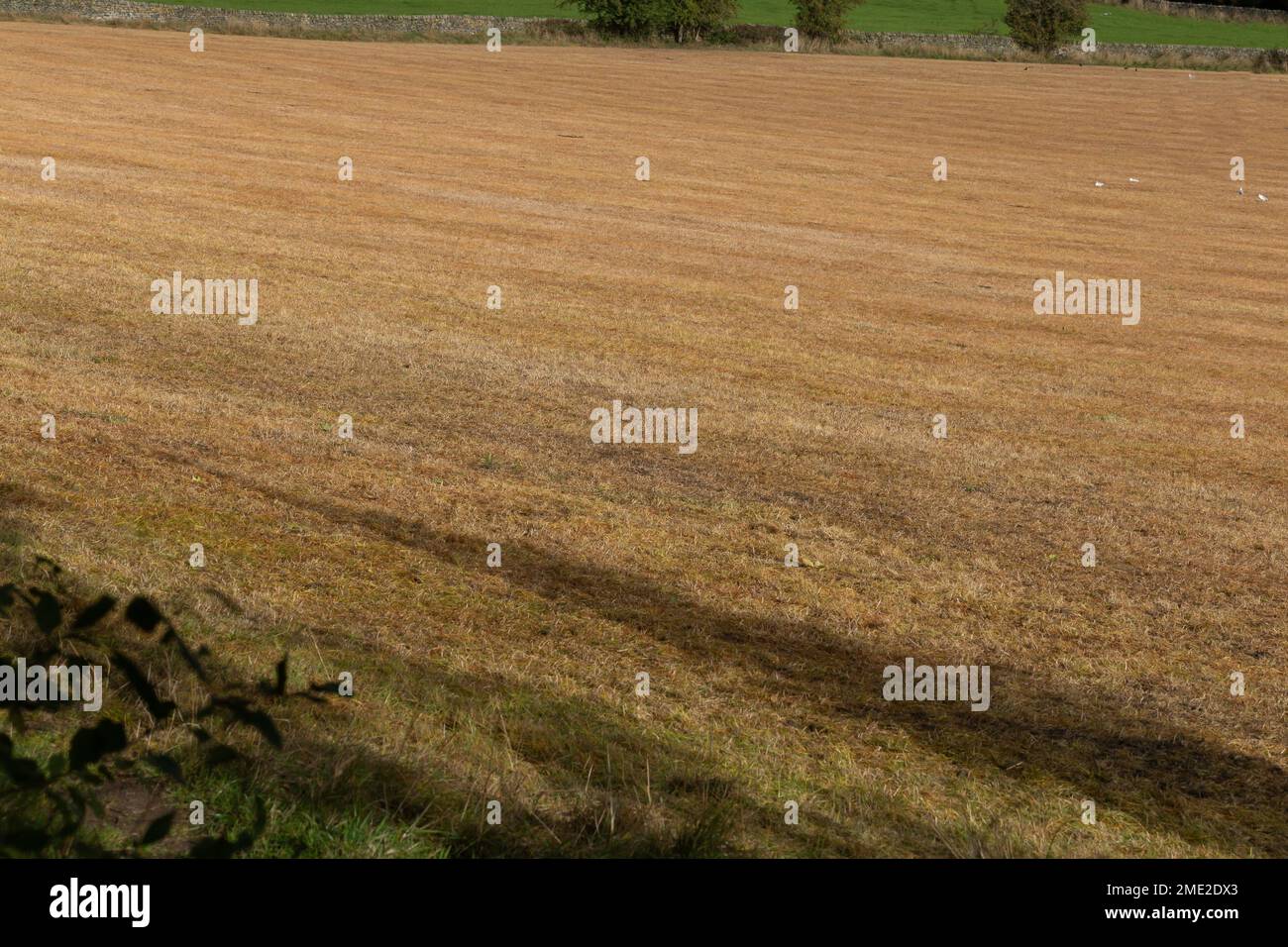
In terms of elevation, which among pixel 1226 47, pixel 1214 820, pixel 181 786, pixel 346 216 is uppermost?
pixel 1226 47

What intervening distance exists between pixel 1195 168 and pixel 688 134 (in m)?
14.4

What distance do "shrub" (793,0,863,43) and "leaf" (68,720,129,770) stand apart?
82787 millimetres

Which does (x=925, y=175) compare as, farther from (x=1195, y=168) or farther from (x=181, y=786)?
(x=181, y=786)

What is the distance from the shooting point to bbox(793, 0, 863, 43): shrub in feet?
267

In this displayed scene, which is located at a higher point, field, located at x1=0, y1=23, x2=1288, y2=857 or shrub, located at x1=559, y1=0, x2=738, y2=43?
shrub, located at x1=559, y1=0, x2=738, y2=43

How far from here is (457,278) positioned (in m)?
19.5

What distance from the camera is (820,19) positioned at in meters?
81.5

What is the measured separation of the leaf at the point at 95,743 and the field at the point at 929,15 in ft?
261

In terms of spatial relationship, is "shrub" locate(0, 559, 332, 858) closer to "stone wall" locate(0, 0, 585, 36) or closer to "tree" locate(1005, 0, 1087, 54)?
"stone wall" locate(0, 0, 585, 36)
